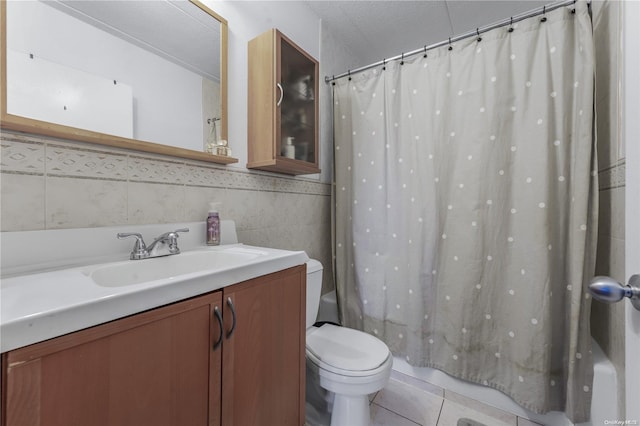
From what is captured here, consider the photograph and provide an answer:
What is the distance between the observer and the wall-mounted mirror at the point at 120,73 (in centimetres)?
73

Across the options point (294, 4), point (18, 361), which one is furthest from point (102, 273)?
point (294, 4)

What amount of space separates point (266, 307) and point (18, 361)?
520 millimetres

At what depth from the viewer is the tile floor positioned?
4.13 feet

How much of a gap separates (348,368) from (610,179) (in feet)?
4.45

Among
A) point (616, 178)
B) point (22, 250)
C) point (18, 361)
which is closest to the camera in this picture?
point (18, 361)

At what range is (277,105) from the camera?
1293 millimetres

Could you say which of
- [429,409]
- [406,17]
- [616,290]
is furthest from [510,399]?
[406,17]

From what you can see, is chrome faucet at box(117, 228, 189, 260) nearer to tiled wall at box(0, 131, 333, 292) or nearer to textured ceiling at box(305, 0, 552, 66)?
tiled wall at box(0, 131, 333, 292)

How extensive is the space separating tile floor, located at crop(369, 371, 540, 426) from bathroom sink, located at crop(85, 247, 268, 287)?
3.51ft

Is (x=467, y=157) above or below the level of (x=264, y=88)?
below

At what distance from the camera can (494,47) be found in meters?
1.32

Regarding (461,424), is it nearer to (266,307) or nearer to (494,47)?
(266,307)

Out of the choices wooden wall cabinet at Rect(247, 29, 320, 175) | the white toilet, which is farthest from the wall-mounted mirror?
the white toilet

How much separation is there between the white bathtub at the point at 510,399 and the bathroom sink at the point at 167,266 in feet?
3.42
